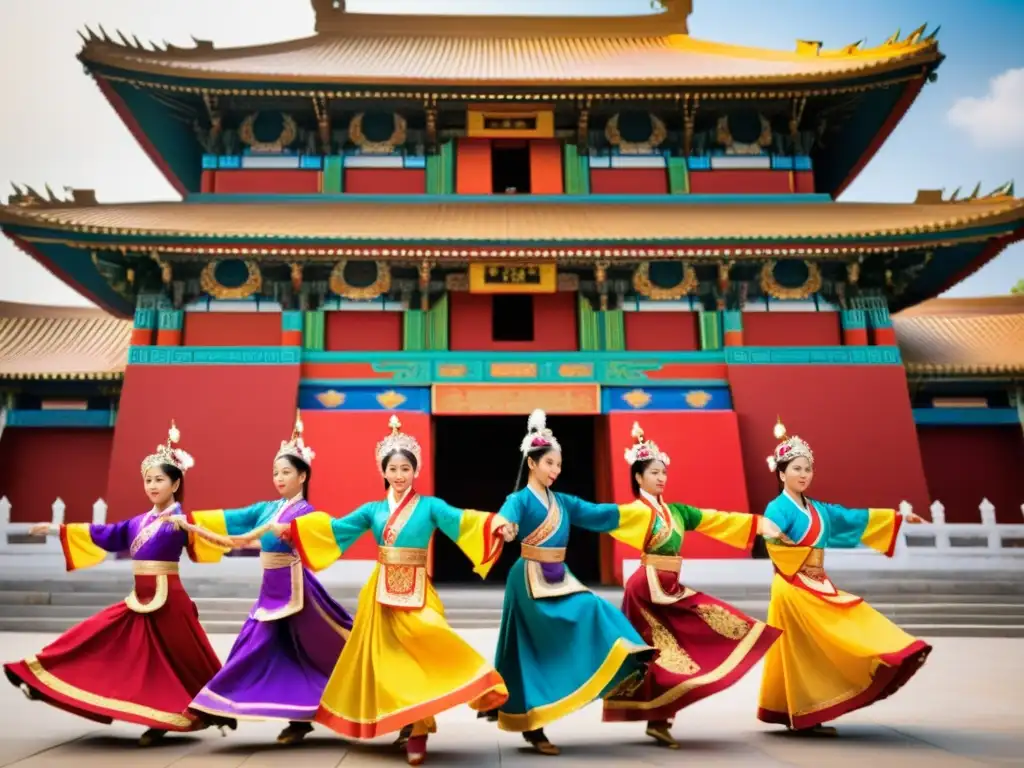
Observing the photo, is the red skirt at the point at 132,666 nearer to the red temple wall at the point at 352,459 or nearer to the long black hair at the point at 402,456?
the long black hair at the point at 402,456

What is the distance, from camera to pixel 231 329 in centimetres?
1109

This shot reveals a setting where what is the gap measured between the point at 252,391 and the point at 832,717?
848 cm

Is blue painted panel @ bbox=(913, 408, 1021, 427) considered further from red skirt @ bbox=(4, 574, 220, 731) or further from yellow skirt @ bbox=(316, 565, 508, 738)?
red skirt @ bbox=(4, 574, 220, 731)

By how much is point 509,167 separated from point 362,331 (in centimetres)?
478

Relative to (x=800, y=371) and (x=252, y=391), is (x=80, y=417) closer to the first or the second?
(x=252, y=391)

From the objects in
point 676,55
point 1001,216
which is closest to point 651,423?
point 1001,216

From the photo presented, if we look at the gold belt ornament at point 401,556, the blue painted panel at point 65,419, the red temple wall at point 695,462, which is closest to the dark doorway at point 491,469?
the red temple wall at point 695,462

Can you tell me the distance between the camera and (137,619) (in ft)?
14.1

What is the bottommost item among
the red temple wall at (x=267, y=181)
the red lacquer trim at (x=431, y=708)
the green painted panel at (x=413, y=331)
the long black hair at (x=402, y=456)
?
the red lacquer trim at (x=431, y=708)

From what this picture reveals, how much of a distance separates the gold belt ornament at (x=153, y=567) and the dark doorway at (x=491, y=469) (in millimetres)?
10122

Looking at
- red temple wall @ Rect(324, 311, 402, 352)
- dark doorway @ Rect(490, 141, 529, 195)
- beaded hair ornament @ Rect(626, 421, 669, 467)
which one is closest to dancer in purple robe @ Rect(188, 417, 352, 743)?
beaded hair ornament @ Rect(626, 421, 669, 467)

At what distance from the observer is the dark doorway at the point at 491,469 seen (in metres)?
14.5

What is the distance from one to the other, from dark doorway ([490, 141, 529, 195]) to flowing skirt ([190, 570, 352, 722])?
10.1m

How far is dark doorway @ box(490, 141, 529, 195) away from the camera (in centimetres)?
1338
